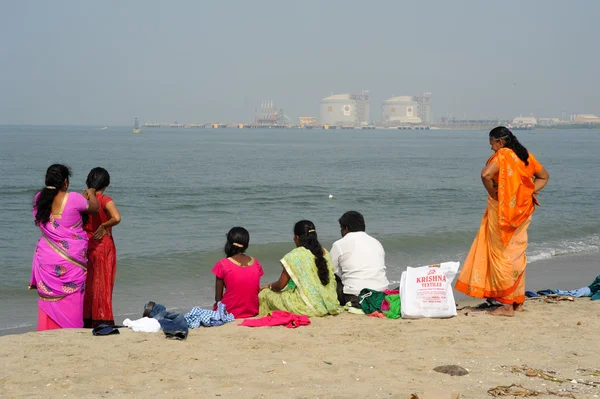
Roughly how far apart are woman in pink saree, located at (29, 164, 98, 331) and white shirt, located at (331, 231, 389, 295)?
1.83 metres

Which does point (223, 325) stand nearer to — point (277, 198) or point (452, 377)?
point (452, 377)

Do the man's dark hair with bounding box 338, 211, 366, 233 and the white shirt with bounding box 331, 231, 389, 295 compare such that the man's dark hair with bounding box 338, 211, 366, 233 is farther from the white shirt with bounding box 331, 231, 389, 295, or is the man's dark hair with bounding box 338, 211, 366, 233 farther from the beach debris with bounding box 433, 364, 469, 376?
the beach debris with bounding box 433, 364, 469, 376

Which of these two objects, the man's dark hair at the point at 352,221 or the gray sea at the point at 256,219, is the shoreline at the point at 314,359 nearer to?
the man's dark hair at the point at 352,221

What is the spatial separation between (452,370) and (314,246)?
1508 mm

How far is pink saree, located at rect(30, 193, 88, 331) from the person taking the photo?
4508mm

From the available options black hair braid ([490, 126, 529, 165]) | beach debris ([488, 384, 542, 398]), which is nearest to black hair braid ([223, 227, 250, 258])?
black hair braid ([490, 126, 529, 165])

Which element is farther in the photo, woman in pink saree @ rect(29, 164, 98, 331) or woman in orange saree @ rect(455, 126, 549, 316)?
woman in orange saree @ rect(455, 126, 549, 316)

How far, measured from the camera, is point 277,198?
20047mm

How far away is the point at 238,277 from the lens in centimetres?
505

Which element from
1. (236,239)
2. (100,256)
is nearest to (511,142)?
(236,239)

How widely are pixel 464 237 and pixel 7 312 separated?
7.66 m

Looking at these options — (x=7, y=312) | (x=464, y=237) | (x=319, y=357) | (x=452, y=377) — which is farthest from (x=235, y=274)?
(x=464, y=237)

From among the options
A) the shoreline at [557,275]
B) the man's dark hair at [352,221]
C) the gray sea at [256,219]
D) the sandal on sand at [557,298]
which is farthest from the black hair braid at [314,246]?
the gray sea at [256,219]

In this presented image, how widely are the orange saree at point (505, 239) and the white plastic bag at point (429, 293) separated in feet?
0.54
